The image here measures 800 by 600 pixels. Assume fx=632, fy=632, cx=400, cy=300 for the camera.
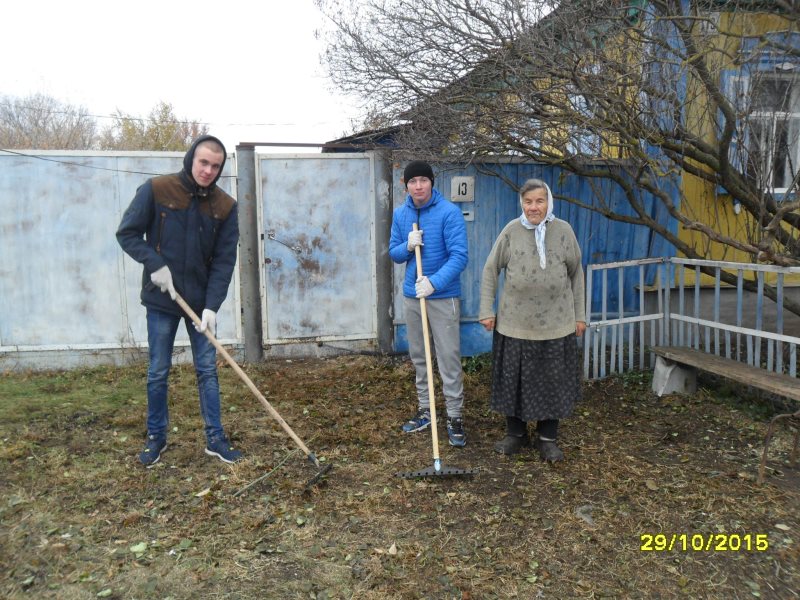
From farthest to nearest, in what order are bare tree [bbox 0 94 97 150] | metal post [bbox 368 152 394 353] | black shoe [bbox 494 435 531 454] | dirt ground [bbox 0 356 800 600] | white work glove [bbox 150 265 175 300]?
bare tree [bbox 0 94 97 150] < metal post [bbox 368 152 394 353] < black shoe [bbox 494 435 531 454] < white work glove [bbox 150 265 175 300] < dirt ground [bbox 0 356 800 600]

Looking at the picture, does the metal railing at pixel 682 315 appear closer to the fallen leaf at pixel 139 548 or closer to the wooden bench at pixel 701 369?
the wooden bench at pixel 701 369

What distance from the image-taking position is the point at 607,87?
14.5 ft

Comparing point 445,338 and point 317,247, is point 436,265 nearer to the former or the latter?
point 445,338

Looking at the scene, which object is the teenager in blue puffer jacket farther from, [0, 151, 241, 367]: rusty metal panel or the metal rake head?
[0, 151, 241, 367]: rusty metal panel

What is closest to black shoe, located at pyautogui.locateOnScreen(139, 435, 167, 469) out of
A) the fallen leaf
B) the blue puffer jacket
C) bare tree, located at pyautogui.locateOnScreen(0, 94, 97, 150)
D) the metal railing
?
the fallen leaf

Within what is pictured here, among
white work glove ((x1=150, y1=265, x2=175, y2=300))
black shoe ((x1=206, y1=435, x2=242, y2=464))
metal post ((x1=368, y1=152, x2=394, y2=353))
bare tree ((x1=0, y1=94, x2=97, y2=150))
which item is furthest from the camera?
bare tree ((x1=0, y1=94, x2=97, y2=150))

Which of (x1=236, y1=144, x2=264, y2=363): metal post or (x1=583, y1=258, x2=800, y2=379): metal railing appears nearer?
(x1=583, y1=258, x2=800, y2=379): metal railing

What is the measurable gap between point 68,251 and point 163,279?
9.59 feet

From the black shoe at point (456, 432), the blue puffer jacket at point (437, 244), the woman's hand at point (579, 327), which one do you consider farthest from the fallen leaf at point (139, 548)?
the woman's hand at point (579, 327)

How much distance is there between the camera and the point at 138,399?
17.3 feet

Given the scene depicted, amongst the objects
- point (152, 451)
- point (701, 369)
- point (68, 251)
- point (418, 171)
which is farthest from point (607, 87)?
point (68, 251)

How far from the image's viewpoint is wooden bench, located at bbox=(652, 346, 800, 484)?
4176 millimetres

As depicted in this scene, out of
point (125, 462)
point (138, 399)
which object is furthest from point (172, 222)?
point (138, 399)
